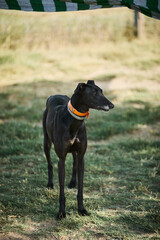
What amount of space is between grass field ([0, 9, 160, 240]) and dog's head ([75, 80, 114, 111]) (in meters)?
1.36

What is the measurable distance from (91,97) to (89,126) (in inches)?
168

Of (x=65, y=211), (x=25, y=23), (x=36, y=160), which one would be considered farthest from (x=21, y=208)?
(x=25, y=23)

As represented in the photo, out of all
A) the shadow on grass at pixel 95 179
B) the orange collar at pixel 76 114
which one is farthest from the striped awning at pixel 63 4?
the shadow on grass at pixel 95 179

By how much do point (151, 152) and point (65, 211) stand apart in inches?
106

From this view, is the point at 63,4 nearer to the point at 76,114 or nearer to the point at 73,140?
the point at 76,114

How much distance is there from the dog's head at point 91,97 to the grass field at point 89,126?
1357mm

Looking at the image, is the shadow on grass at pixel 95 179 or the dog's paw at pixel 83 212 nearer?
the shadow on grass at pixel 95 179

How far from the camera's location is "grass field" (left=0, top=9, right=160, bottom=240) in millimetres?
3463

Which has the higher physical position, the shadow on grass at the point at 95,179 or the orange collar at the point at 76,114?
the orange collar at the point at 76,114

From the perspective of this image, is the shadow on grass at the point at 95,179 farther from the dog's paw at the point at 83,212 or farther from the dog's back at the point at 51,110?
the dog's back at the point at 51,110

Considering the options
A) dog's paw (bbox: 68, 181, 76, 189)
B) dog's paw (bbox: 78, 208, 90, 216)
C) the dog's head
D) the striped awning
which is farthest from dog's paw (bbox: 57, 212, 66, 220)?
the striped awning

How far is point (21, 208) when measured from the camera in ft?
12.4

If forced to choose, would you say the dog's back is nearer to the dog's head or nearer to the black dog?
the black dog

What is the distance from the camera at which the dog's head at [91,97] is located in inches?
131
